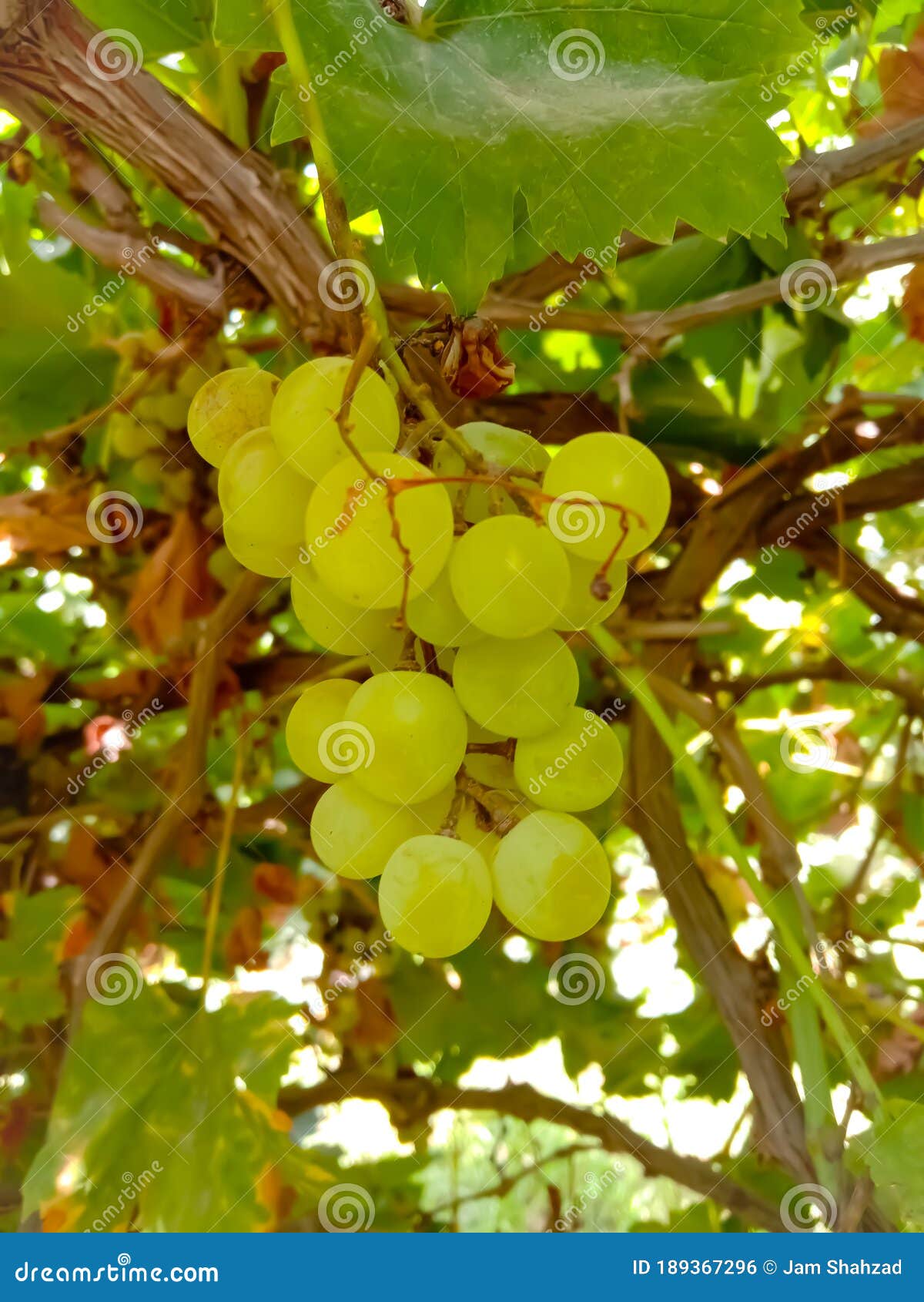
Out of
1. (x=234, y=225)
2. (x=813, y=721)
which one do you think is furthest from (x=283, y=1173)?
(x=813, y=721)

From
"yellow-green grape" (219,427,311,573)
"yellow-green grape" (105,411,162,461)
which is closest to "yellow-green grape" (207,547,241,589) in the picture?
"yellow-green grape" (105,411,162,461)

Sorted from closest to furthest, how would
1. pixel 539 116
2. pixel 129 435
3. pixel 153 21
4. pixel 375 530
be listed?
1. pixel 375 530
2. pixel 539 116
3. pixel 153 21
4. pixel 129 435

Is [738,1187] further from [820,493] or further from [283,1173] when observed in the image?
[820,493]

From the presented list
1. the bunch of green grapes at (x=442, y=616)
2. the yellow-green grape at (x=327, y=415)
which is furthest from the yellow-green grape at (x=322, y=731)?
the yellow-green grape at (x=327, y=415)

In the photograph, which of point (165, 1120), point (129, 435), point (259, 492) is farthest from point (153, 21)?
point (165, 1120)

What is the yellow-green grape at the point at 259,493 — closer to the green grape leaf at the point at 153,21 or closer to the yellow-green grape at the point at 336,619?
the yellow-green grape at the point at 336,619

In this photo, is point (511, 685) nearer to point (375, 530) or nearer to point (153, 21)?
point (375, 530)

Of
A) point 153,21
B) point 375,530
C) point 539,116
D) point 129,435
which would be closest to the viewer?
point 375,530
